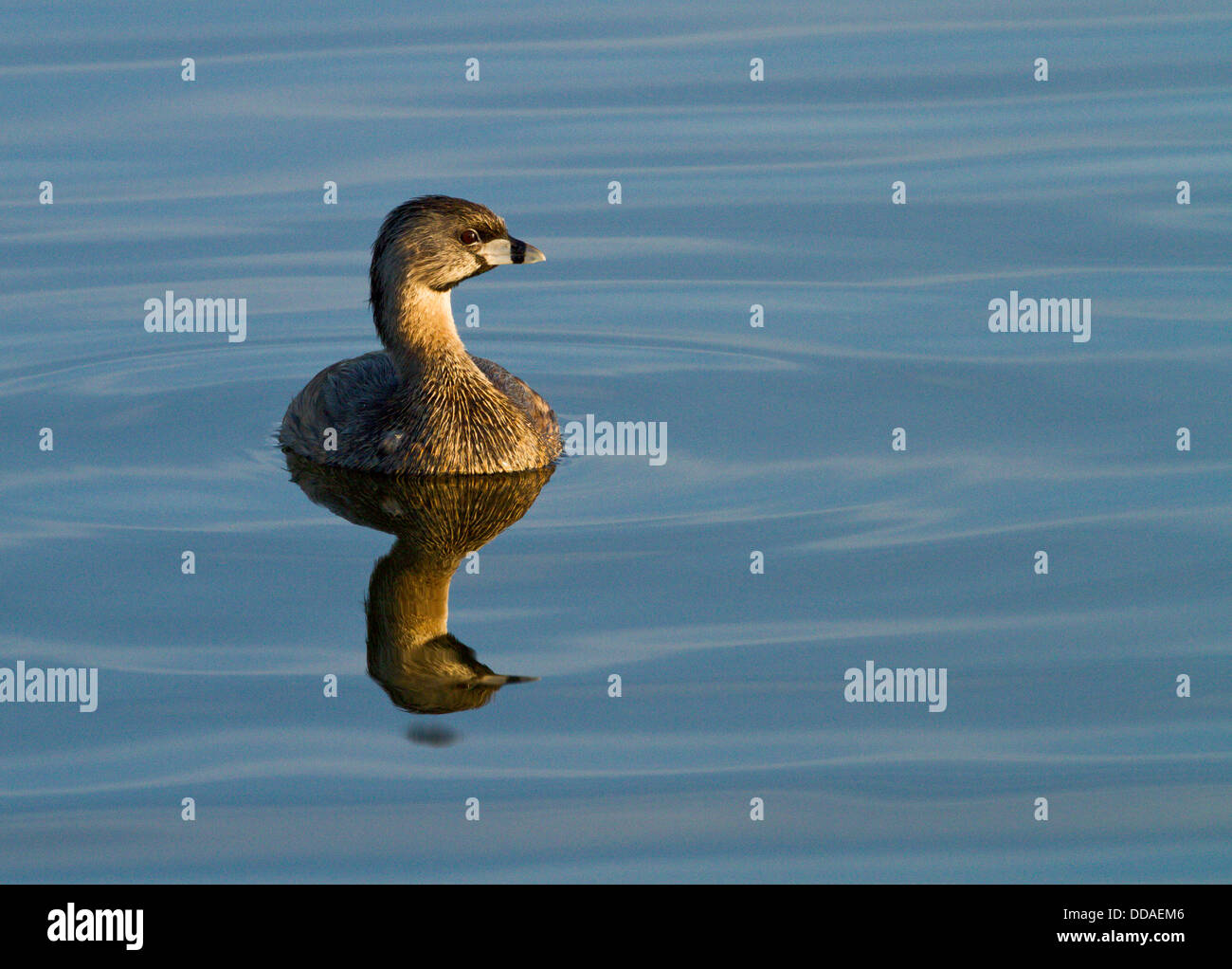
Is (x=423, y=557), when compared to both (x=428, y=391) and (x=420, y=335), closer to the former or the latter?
(x=428, y=391)

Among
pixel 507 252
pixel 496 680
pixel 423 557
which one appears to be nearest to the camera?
pixel 496 680

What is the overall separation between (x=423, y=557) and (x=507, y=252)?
2.64 meters

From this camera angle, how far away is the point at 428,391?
14.7 meters

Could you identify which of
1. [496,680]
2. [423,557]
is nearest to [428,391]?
[423,557]

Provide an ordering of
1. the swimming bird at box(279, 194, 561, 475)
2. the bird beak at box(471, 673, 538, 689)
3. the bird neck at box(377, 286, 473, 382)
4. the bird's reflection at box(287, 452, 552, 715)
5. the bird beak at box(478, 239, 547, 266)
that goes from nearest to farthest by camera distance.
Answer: the bird beak at box(471, 673, 538, 689) < the bird's reflection at box(287, 452, 552, 715) < the swimming bird at box(279, 194, 561, 475) < the bird beak at box(478, 239, 547, 266) < the bird neck at box(377, 286, 473, 382)

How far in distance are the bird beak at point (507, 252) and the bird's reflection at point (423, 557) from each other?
1.43m

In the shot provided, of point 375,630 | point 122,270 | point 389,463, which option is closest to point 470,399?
point 389,463

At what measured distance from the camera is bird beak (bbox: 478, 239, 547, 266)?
14.6m

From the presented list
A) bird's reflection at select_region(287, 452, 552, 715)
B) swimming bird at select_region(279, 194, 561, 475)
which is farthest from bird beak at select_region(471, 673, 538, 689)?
swimming bird at select_region(279, 194, 561, 475)

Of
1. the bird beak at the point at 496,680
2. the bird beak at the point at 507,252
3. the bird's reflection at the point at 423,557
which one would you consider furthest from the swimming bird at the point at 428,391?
the bird beak at the point at 496,680

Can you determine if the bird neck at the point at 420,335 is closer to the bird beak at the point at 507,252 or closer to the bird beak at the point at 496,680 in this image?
the bird beak at the point at 507,252

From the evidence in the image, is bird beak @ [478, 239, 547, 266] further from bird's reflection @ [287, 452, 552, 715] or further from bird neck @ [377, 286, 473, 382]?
bird's reflection @ [287, 452, 552, 715]

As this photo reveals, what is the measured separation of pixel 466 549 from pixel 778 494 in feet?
6.39

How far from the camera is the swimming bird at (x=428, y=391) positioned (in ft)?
47.5
